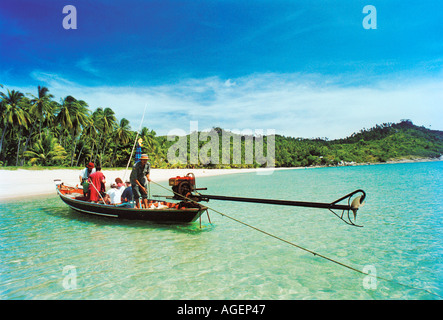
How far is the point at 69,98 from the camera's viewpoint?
41.0 meters

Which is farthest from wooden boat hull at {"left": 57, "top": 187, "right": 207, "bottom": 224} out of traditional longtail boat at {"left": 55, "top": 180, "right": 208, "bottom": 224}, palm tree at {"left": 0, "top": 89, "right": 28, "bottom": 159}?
palm tree at {"left": 0, "top": 89, "right": 28, "bottom": 159}

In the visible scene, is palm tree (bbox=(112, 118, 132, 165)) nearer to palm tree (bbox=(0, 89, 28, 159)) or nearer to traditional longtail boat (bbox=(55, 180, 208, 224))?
palm tree (bbox=(0, 89, 28, 159))

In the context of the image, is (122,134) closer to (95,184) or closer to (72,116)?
(72,116)

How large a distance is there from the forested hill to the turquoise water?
10468 cm

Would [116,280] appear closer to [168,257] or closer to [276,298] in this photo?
[168,257]

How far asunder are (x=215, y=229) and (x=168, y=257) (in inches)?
122

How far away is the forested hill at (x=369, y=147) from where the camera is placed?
124125 mm

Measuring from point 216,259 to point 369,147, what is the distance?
180 m

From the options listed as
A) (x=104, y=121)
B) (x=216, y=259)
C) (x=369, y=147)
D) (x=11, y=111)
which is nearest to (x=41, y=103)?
(x=11, y=111)

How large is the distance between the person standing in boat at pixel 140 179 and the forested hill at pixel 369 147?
347 ft

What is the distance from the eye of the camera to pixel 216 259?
255 inches

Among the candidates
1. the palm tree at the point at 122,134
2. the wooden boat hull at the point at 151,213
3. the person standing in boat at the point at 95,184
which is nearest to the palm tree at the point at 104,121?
the palm tree at the point at 122,134

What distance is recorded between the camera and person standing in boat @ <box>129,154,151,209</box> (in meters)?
9.10

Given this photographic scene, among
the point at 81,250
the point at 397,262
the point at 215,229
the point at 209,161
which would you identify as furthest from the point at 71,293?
the point at 209,161
